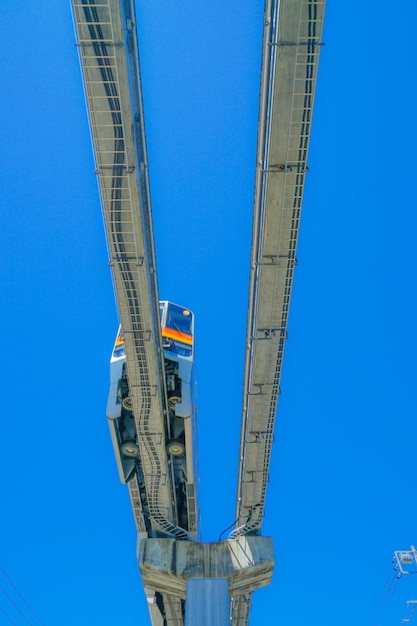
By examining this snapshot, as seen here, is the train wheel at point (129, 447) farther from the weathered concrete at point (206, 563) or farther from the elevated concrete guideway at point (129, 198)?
the weathered concrete at point (206, 563)

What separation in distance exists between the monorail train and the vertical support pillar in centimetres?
332

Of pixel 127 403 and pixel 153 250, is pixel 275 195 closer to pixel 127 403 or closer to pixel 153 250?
pixel 153 250

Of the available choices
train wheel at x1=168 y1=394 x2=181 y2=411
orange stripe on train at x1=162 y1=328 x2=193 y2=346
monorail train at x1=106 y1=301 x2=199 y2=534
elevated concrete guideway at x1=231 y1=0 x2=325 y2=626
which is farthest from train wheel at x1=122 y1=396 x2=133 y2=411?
elevated concrete guideway at x1=231 y1=0 x2=325 y2=626

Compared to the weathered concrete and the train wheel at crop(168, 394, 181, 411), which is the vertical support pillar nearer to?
the weathered concrete

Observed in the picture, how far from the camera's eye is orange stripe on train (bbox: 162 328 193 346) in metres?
18.0

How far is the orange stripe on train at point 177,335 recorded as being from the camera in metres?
18.0

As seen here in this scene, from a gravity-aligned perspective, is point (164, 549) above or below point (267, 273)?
below

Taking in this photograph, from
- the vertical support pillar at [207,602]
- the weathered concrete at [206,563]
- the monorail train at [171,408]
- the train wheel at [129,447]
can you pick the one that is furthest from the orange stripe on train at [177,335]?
the vertical support pillar at [207,602]

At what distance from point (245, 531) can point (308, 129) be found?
14.9m

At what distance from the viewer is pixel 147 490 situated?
58.6ft

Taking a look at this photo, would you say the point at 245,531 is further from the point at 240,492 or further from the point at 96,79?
the point at 96,79

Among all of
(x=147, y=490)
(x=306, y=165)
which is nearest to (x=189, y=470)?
(x=147, y=490)

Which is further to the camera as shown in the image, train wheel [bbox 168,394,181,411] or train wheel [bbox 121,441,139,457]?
train wheel [bbox 121,441,139,457]

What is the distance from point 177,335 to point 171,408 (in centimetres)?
258
